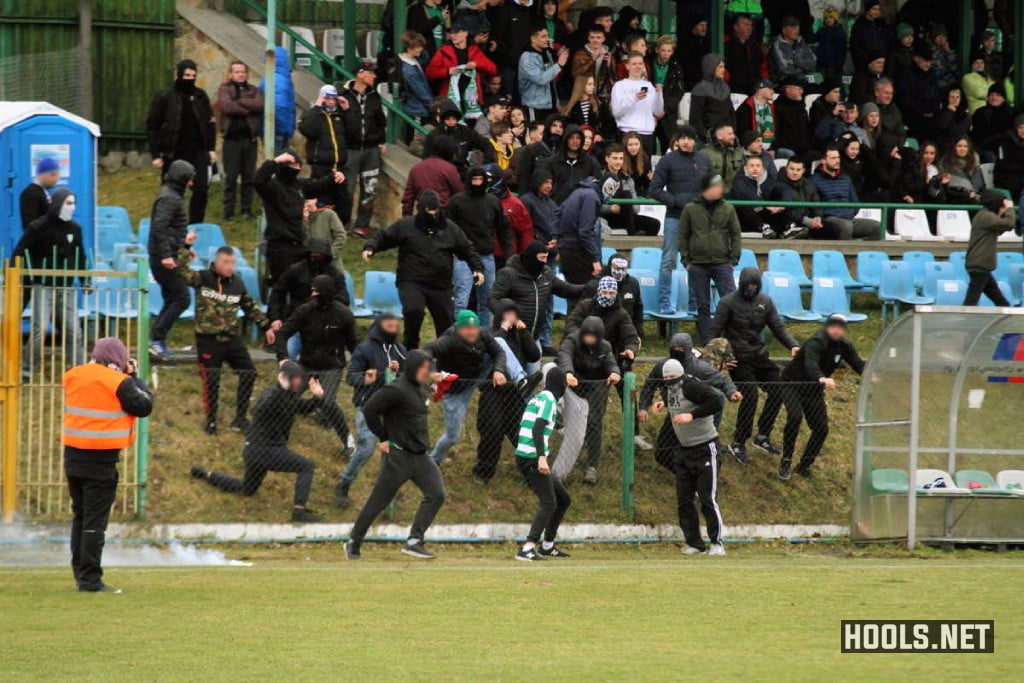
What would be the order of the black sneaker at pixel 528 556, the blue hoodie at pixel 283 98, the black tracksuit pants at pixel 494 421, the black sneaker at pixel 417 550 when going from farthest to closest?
the blue hoodie at pixel 283 98
the black tracksuit pants at pixel 494 421
the black sneaker at pixel 528 556
the black sneaker at pixel 417 550

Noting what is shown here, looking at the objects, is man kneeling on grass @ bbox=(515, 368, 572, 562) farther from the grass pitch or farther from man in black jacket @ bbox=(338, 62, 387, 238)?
man in black jacket @ bbox=(338, 62, 387, 238)

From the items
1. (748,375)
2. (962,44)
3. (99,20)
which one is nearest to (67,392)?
(748,375)

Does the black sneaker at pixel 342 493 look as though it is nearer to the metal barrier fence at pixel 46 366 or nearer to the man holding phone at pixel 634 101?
the metal barrier fence at pixel 46 366

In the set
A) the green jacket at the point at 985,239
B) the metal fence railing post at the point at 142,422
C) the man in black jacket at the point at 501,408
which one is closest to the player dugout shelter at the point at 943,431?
the man in black jacket at the point at 501,408

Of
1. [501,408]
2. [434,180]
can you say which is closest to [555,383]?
[501,408]

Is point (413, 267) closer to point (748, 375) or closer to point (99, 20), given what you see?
point (748, 375)

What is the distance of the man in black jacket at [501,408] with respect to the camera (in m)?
16.8

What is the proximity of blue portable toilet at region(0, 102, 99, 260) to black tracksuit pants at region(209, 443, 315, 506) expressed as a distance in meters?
4.13

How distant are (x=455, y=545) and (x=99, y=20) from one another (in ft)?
37.0

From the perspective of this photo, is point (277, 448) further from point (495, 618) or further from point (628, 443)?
point (495, 618)

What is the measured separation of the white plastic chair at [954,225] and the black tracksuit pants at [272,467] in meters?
11.4

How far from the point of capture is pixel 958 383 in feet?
55.7

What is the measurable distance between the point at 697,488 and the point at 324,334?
4.03 m

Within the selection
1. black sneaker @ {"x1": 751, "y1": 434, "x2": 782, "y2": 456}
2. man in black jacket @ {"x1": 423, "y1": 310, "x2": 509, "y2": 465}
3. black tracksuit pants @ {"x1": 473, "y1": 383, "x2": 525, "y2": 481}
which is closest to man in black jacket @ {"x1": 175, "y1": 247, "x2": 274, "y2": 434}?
man in black jacket @ {"x1": 423, "y1": 310, "x2": 509, "y2": 465}
